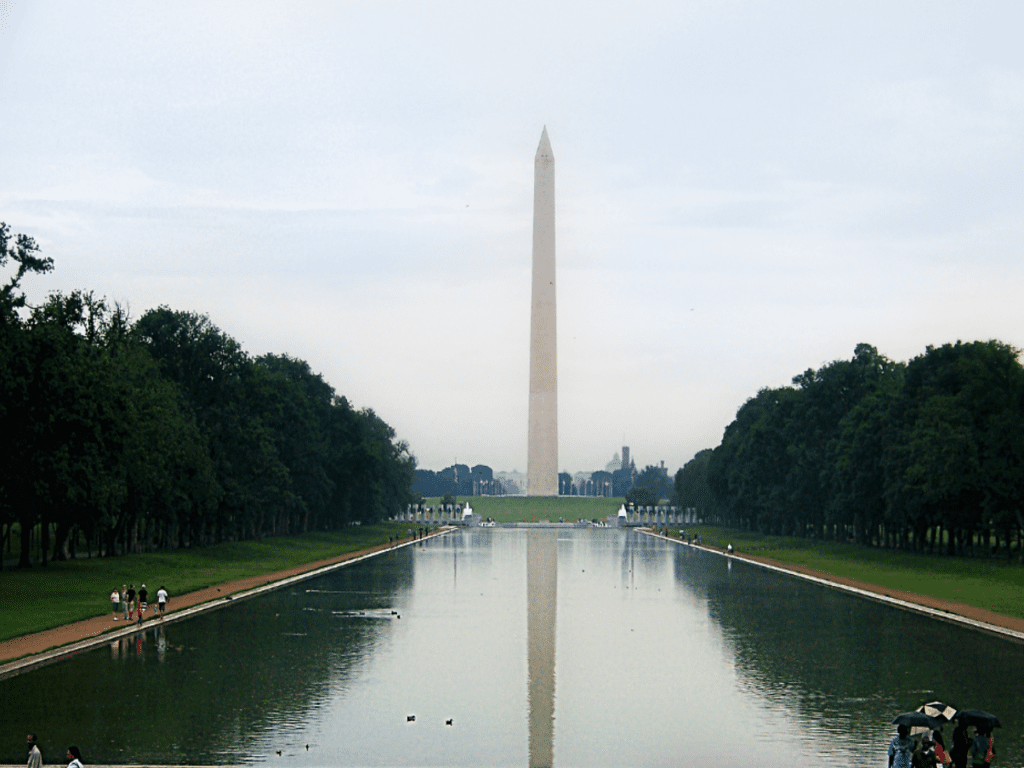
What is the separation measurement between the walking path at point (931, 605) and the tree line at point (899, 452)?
10871 mm

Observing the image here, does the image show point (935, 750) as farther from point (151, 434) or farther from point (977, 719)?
point (151, 434)

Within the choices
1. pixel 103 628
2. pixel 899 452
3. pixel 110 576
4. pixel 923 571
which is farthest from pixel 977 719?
pixel 899 452

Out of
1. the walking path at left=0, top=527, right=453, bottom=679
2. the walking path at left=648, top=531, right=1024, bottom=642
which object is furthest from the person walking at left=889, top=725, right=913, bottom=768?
the walking path at left=648, top=531, right=1024, bottom=642

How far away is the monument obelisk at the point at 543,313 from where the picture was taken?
142 meters

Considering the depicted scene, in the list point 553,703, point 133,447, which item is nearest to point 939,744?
point 553,703

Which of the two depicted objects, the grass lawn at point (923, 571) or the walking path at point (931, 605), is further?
the grass lawn at point (923, 571)

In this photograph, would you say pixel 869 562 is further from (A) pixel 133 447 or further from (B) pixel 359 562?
(A) pixel 133 447

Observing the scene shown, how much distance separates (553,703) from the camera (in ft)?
87.1

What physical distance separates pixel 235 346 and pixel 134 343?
10.7 metres

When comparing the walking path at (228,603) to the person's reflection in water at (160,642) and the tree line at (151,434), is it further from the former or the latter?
the tree line at (151,434)

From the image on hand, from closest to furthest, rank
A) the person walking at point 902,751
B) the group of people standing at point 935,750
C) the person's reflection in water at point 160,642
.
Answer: the person walking at point 902,751, the group of people standing at point 935,750, the person's reflection in water at point 160,642

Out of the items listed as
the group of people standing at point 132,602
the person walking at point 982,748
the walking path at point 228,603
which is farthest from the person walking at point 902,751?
the group of people standing at point 132,602

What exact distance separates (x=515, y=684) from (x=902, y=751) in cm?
1314

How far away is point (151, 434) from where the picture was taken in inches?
2744
